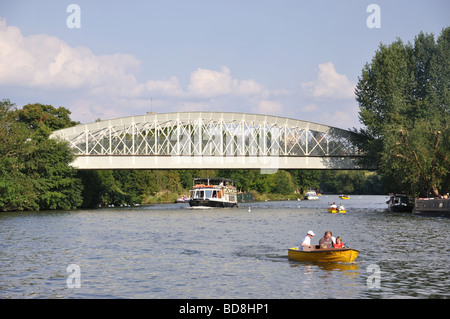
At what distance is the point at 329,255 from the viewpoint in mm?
33156

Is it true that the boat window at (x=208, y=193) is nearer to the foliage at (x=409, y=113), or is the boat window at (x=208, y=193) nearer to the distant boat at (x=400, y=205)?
the foliage at (x=409, y=113)

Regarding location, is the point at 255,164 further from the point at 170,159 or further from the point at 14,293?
the point at 14,293

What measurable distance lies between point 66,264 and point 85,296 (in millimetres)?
9309

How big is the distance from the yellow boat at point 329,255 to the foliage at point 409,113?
50.3 m

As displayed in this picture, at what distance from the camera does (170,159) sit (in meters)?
102

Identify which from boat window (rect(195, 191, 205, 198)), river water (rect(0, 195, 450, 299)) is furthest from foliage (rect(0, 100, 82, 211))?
river water (rect(0, 195, 450, 299))

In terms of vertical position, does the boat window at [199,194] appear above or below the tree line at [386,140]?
below

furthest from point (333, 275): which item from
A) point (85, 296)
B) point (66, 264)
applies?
point (66, 264)

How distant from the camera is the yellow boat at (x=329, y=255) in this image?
32766 mm

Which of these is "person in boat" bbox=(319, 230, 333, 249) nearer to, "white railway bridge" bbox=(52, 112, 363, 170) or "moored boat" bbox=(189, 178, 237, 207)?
"white railway bridge" bbox=(52, 112, 363, 170)

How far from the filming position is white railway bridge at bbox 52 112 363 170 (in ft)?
335

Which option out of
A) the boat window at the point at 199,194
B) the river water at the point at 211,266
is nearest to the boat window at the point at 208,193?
the boat window at the point at 199,194

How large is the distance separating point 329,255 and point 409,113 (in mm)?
61781

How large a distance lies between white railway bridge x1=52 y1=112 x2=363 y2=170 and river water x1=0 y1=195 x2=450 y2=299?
47.1 m
